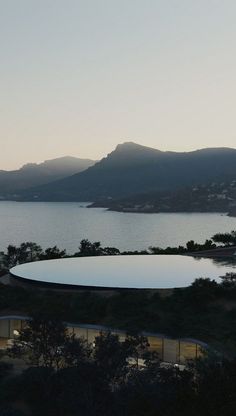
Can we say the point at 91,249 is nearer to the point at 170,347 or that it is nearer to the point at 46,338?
the point at 170,347

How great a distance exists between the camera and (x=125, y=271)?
3812 centimetres

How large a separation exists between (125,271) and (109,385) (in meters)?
18.7

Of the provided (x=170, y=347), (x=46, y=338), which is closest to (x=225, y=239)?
(x=170, y=347)

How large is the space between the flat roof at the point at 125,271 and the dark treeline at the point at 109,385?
10.6 m

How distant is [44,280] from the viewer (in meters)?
33.8

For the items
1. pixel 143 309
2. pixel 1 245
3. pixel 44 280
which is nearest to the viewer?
pixel 143 309

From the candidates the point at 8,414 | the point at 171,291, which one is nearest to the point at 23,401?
the point at 8,414

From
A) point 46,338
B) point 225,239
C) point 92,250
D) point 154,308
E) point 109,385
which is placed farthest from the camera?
point 92,250

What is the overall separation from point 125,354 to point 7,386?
6058mm

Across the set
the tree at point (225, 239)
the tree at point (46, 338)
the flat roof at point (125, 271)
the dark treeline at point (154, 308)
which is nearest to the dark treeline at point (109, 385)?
the tree at point (46, 338)

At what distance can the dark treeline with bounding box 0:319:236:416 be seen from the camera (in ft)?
57.0

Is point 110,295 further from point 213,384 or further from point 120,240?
point 120,240

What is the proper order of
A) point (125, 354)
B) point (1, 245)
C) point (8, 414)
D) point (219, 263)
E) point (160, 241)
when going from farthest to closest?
point (160, 241)
point (1, 245)
point (219, 263)
point (125, 354)
point (8, 414)

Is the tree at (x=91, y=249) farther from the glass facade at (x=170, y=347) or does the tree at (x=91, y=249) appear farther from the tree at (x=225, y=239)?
the glass facade at (x=170, y=347)
